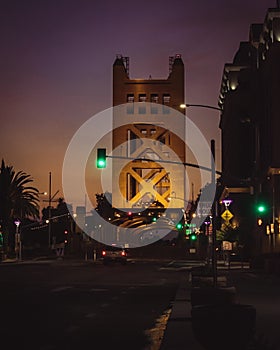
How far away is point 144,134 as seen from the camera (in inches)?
7239

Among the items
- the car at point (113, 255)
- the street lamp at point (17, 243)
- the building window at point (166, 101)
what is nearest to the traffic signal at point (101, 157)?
the car at point (113, 255)

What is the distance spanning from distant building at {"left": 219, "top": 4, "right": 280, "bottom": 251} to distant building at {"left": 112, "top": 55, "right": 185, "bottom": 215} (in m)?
62.0

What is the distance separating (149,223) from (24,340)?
177014 mm

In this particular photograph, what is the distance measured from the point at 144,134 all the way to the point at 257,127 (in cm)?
10630

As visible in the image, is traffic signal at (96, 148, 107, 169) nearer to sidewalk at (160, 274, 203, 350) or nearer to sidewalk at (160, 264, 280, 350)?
sidewalk at (160, 264, 280, 350)

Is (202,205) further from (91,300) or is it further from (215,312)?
(215,312)

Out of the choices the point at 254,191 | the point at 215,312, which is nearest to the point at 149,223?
the point at 254,191

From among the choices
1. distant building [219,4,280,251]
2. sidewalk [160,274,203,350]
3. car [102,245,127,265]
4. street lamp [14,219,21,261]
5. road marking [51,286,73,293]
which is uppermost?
distant building [219,4,280,251]

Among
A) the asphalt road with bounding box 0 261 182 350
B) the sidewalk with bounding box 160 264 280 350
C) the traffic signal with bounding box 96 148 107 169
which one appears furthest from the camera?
the traffic signal with bounding box 96 148 107 169

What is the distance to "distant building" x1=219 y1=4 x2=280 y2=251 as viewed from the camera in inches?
2514

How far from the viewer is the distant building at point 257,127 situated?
63.8 meters

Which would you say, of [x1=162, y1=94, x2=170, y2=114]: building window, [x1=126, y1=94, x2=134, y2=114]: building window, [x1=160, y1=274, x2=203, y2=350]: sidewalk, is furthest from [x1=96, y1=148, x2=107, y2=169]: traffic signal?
[x1=162, y1=94, x2=170, y2=114]: building window

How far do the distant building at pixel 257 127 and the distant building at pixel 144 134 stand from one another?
6197 cm

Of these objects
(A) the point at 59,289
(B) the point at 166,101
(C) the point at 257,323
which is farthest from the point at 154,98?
(C) the point at 257,323
